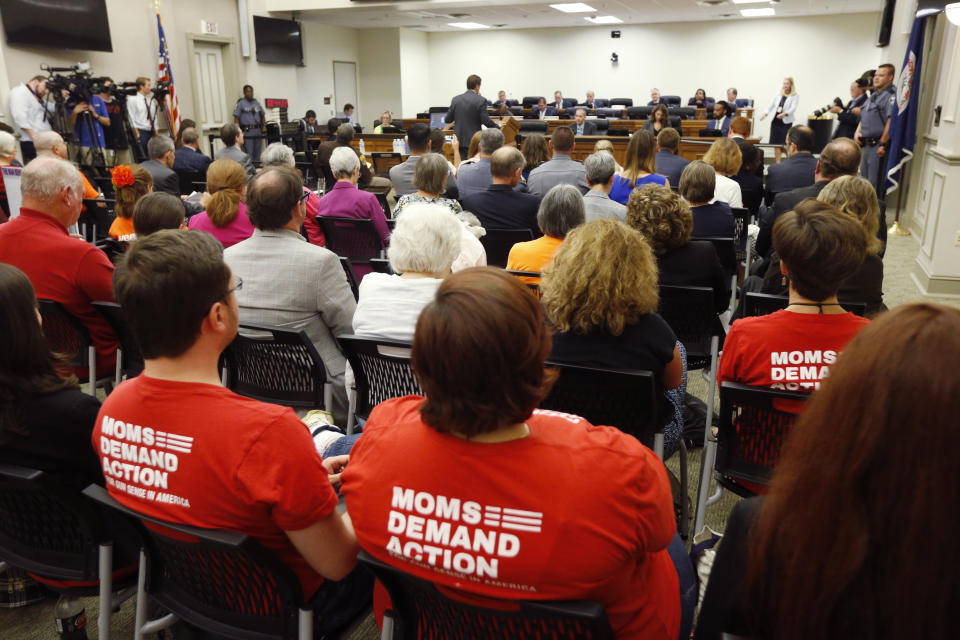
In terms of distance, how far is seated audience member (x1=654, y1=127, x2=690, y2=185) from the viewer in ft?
18.4

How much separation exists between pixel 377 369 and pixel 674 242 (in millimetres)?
1473

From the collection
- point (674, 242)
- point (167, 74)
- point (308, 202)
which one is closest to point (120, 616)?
point (674, 242)

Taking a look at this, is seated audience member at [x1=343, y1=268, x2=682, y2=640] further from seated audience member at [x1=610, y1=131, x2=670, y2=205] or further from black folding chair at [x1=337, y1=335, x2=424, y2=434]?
seated audience member at [x1=610, y1=131, x2=670, y2=205]

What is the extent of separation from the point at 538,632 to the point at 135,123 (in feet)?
38.0

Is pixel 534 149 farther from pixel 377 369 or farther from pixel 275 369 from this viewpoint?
pixel 377 369

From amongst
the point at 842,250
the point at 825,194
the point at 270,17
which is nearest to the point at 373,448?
the point at 842,250

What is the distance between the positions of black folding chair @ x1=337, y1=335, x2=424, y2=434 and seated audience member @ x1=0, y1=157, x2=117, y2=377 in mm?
1160

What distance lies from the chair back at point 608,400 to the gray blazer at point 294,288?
932 mm

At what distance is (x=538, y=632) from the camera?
1.02 metres

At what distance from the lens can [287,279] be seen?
2465 mm

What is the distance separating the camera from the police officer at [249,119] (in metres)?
12.7

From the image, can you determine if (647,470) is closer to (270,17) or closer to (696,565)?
(696,565)

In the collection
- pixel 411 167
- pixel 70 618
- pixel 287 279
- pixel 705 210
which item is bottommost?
pixel 70 618

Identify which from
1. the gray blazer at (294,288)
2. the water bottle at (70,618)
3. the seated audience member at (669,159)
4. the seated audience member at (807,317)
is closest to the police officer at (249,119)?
the seated audience member at (669,159)
